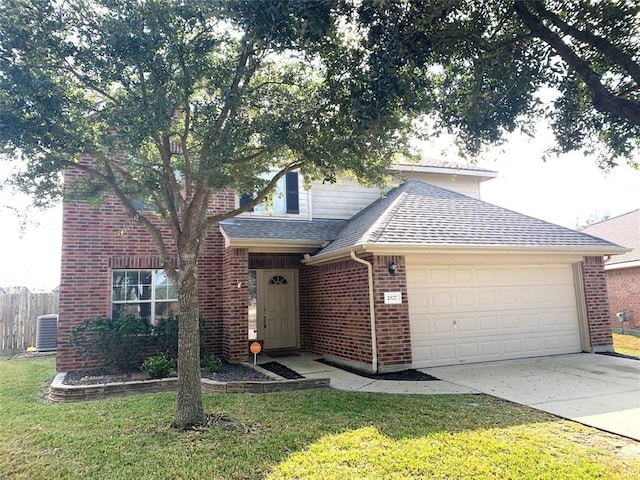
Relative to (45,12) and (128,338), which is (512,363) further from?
(45,12)

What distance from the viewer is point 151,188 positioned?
6.45 meters

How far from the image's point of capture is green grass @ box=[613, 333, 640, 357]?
10.8m

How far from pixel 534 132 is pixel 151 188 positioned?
5975 mm

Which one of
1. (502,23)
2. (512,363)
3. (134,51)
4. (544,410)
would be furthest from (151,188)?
(512,363)

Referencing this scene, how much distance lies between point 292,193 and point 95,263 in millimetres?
5579

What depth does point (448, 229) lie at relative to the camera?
9984 millimetres

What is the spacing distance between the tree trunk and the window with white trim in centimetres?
488

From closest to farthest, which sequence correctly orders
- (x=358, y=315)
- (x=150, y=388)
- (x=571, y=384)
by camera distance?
(x=571, y=384) → (x=150, y=388) → (x=358, y=315)

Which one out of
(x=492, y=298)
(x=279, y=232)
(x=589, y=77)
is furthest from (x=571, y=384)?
(x=279, y=232)

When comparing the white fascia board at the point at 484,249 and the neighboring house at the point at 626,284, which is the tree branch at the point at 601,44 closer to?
the white fascia board at the point at 484,249

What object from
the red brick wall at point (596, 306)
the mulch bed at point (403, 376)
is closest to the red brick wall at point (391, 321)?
the mulch bed at point (403, 376)

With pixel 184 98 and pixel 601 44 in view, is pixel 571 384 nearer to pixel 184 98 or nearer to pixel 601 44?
pixel 601 44

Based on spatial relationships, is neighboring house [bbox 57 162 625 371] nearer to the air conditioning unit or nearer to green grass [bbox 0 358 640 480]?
green grass [bbox 0 358 640 480]

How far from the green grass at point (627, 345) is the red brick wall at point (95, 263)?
10.5 metres
